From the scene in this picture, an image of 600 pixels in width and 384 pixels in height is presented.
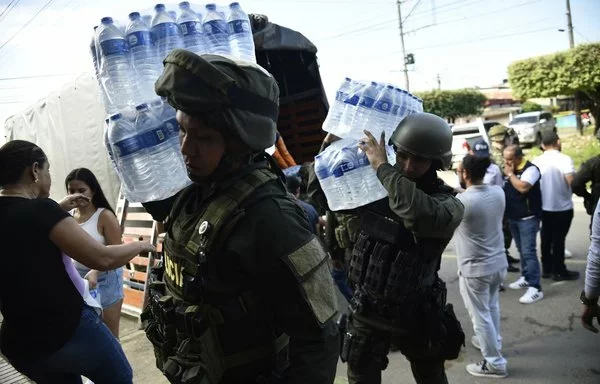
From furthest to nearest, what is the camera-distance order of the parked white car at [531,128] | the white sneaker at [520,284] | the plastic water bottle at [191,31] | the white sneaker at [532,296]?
the parked white car at [531,128] → the white sneaker at [520,284] → the white sneaker at [532,296] → the plastic water bottle at [191,31]

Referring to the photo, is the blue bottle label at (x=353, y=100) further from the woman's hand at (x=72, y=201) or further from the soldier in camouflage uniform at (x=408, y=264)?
the woman's hand at (x=72, y=201)

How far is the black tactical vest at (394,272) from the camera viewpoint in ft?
7.79

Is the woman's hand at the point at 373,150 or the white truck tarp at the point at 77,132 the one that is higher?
the white truck tarp at the point at 77,132

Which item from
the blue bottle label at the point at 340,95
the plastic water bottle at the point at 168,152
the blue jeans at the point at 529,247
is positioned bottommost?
the blue jeans at the point at 529,247

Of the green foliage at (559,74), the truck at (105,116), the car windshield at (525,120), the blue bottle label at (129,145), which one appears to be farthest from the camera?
the car windshield at (525,120)

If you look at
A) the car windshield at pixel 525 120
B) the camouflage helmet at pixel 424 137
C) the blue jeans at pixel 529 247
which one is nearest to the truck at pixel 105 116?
the camouflage helmet at pixel 424 137

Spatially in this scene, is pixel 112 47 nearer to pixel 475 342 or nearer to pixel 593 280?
pixel 593 280

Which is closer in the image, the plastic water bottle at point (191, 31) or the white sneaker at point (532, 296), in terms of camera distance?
the plastic water bottle at point (191, 31)

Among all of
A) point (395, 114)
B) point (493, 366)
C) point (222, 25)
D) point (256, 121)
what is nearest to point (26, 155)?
point (222, 25)

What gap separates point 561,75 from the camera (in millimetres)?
16500

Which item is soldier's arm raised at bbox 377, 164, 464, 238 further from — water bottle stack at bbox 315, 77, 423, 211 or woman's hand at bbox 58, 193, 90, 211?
woman's hand at bbox 58, 193, 90, 211

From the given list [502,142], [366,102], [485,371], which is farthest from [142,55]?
[502,142]

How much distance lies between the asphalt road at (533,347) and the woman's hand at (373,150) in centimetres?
197

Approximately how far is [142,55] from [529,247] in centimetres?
457
